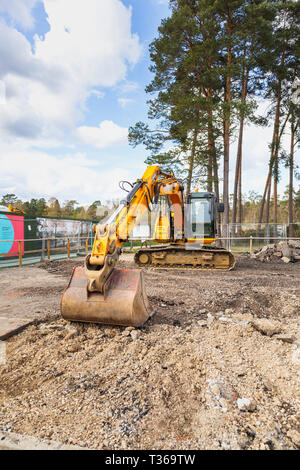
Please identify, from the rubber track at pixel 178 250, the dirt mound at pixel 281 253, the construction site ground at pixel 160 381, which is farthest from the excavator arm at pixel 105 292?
the dirt mound at pixel 281 253

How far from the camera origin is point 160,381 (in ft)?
8.29

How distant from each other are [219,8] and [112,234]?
16.6m

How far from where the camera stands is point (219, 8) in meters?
14.6

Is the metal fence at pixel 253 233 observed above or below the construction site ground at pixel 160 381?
above

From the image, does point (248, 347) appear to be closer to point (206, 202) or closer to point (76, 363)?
point (76, 363)

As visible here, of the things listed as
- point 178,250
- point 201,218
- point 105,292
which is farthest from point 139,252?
point 105,292

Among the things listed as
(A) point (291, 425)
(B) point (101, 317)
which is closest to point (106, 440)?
(A) point (291, 425)

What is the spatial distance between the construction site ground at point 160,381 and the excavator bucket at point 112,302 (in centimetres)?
16

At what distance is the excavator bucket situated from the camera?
3.57m

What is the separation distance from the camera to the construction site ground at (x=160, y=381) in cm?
192

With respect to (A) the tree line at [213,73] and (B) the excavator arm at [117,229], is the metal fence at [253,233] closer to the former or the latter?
(A) the tree line at [213,73]

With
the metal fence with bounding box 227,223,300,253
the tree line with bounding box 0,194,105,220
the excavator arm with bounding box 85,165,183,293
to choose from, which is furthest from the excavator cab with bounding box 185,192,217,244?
the tree line with bounding box 0,194,105,220

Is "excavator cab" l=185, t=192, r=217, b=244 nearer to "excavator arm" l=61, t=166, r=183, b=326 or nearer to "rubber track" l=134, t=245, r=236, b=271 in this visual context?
"rubber track" l=134, t=245, r=236, b=271

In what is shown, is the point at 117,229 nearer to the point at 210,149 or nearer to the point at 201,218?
the point at 201,218
